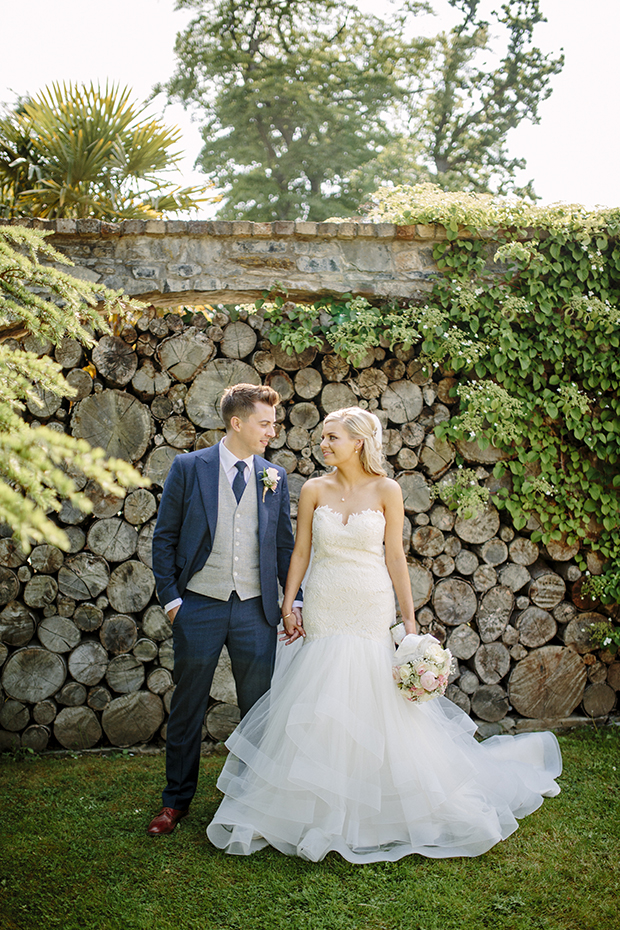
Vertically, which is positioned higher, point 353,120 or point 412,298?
point 353,120

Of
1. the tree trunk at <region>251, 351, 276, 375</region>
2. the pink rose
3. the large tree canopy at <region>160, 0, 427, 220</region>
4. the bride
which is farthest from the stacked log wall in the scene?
the large tree canopy at <region>160, 0, 427, 220</region>

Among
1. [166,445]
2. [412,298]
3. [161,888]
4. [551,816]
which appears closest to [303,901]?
[161,888]

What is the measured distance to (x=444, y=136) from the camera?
14.3 meters

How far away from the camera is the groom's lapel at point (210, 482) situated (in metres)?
3.05

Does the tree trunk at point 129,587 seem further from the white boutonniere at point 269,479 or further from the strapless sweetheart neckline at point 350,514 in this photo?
the strapless sweetheart neckline at point 350,514

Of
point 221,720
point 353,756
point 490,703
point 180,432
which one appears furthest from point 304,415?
point 490,703

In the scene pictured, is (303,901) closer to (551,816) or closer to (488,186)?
(551,816)

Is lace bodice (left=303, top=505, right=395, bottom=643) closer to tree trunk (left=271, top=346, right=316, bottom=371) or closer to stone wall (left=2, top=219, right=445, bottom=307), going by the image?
tree trunk (left=271, top=346, right=316, bottom=371)

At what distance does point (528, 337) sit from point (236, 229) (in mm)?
2114

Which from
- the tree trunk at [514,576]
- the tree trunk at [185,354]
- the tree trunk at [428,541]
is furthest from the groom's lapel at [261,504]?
the tree trunk at [514,576]

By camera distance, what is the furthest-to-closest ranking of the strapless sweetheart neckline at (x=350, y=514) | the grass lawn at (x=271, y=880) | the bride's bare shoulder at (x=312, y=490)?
the bride's bare shoulder at (x=312, y=490) < the strapless sweetheart neckline at (x=350, y=514) < the grass lawn at (x=271, y=880)

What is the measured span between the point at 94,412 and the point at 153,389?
15.9 inches

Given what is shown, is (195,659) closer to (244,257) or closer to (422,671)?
(422,671)

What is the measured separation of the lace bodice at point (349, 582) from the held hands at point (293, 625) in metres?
0.06
